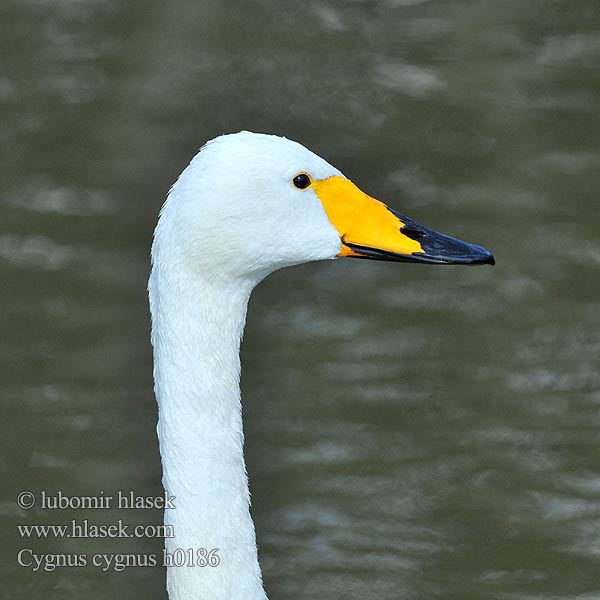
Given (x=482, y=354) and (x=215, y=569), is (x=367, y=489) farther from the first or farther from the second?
(x=215, y=569)

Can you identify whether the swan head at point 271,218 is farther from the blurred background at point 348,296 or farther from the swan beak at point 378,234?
the blurred background at point 348,296

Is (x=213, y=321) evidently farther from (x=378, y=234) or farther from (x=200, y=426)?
(x=378, y=234)

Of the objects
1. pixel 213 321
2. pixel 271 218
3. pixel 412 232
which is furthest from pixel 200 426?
pixel 412 232

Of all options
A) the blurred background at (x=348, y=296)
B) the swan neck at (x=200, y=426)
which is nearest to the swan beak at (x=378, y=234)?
the swan neck at (x=200, y=426)

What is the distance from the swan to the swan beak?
139 millimetres

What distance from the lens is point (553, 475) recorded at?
8.09 m

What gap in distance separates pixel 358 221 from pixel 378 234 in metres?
0.08

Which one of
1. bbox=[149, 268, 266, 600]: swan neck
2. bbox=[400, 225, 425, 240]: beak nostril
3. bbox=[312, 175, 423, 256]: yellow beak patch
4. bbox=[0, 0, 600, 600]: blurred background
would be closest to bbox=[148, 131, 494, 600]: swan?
bbox=[149, 268, 266, 600]: swan neck

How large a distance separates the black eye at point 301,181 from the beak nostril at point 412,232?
1.36ft

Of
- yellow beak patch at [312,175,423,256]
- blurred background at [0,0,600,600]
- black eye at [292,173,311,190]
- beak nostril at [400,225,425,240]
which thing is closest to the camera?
black eye at [292,173,311,190]

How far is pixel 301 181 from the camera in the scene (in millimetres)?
5230

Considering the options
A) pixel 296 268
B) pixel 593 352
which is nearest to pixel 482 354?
pixel 593 352

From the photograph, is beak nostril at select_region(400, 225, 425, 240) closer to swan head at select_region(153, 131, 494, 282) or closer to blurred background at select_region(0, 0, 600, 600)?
swan head at select_region(153, 131, 494, 282)

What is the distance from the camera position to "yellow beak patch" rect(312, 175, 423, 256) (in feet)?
17.5
